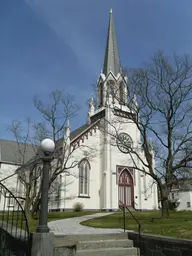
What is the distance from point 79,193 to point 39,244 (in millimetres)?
22419

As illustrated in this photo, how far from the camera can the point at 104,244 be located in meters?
7.61

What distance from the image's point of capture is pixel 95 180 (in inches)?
1156

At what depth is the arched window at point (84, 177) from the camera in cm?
2830

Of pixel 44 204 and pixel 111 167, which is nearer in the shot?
pixel 44 204

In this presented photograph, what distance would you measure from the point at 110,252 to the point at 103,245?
345mm

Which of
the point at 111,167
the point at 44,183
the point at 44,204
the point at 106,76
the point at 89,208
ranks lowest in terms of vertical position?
the point at 89,208

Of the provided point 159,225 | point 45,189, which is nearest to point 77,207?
point 159,225

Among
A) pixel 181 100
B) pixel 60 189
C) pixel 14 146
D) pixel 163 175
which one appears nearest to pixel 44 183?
pixel 163 175

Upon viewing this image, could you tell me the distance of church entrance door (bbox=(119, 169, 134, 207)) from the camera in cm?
2979

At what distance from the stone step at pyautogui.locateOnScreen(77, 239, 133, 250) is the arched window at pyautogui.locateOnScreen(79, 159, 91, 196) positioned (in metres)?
20.4

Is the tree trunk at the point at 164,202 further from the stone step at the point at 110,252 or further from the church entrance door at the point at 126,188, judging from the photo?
the church entrance door at the point at 126,188

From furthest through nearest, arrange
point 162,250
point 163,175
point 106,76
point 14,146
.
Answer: point 14,146 → point 106,76 → point 163,175 → point 162,250

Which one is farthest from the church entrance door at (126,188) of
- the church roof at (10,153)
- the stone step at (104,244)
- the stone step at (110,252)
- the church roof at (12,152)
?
the stone step at (110,252)

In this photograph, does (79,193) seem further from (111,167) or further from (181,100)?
(181,100)
